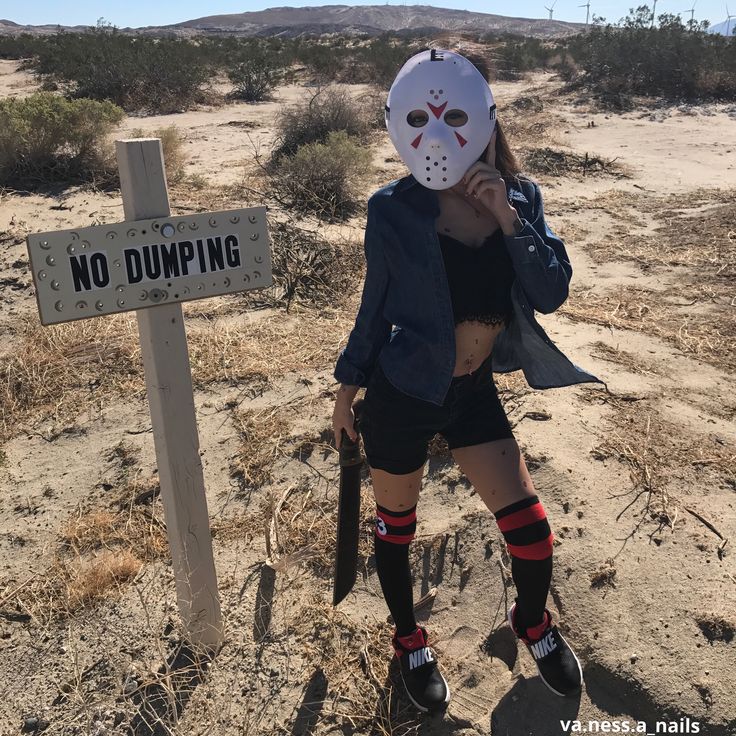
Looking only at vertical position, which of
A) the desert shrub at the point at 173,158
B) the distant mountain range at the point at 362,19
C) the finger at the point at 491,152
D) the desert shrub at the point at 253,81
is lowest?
the desert shrub at the point at 173,158

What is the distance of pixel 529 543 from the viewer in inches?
73.1

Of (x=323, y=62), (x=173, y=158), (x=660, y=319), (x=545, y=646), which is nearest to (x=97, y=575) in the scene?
(x=545, y=646)

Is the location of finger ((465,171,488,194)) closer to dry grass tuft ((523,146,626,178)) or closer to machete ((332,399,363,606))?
machete ((332,399,363,606))

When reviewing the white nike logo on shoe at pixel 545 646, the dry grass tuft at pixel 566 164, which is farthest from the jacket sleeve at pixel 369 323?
the dry grass tuft at pixel 566 164

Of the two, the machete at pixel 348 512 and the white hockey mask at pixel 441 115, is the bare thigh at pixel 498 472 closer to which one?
the machete at pixel 348 512

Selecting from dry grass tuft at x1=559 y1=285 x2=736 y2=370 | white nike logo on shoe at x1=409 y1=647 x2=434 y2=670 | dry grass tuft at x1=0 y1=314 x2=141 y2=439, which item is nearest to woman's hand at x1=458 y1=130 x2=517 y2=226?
white nike logo on shoe at x1=409 y1=647 x2=434 y2=670

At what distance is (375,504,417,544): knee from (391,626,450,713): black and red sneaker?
0.31 meters

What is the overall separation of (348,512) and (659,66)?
17175 mm

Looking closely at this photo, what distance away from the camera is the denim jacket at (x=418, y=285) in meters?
1.72

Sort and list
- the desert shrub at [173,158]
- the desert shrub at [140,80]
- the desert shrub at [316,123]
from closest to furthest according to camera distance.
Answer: the desert shrub at [173,158]
the desert shrub at [316,123]
the desert shrub at [140,80]

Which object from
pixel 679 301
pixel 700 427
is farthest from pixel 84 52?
pixel 700 427

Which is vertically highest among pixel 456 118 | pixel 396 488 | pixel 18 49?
pixel 18 49

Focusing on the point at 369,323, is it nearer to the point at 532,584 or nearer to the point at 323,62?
the point at 532,584

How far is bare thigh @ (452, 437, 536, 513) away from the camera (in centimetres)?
185
